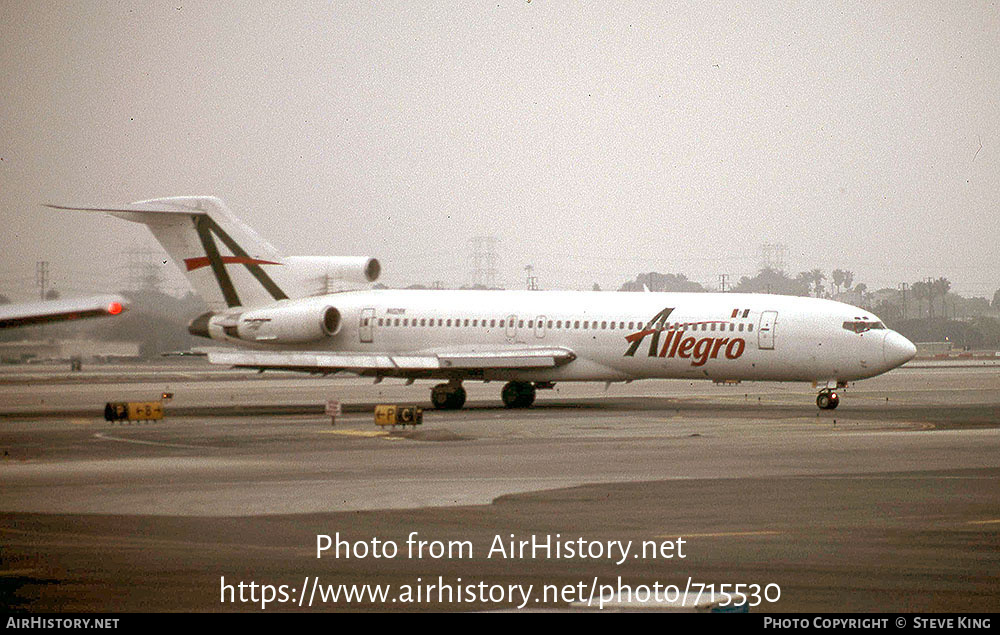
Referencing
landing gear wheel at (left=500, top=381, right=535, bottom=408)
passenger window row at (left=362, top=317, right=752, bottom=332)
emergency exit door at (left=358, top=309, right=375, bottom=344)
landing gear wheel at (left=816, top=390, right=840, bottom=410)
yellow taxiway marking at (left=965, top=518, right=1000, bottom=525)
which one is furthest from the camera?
emergency exit door at (left=358, top=309, right=375, bottom=344)

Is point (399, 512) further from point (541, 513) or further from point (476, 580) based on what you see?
point (476, 580)

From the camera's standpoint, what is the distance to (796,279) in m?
165

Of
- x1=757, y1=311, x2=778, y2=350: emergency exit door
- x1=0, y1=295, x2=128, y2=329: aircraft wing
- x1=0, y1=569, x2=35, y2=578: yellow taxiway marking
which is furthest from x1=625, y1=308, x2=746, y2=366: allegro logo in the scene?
x1=0, y1=295, x2=128, y2=329: aircraft wing

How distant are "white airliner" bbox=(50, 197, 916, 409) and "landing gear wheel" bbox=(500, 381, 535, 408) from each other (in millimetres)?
47

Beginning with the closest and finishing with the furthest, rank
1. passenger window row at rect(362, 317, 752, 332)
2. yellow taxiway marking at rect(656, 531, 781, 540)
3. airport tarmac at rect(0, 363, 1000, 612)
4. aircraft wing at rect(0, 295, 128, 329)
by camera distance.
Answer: aircraft wing at rect(0, 295, 128, 329) < airport tarmac at rect(0, 363, 1000, 612) < yellow taxiway marking at rect(656, 531, 781, 540) < passenger window row at rect(362, 317, 752, 332)

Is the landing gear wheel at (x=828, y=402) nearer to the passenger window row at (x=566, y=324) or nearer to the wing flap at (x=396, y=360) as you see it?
the passenger window row at (x=566, y=324)

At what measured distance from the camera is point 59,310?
1207 centimetres

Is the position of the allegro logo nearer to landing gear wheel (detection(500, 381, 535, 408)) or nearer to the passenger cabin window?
the passenger cabin window

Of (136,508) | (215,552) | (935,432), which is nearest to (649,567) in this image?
(215,552)

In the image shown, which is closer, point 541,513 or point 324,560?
point 324,560

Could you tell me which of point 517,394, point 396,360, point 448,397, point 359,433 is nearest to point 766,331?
point 517,394

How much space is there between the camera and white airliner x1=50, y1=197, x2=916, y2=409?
44781 mm

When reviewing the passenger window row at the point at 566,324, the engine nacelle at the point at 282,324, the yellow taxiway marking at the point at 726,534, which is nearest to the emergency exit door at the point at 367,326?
the passenger window row at the point at 566,324

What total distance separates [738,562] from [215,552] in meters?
6.25
